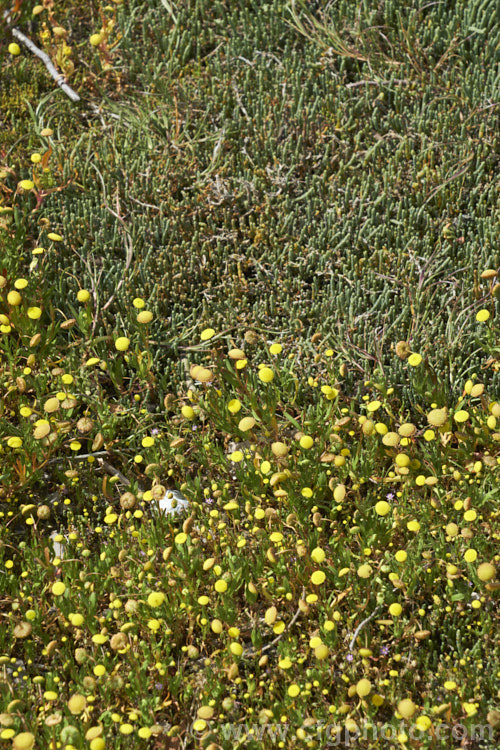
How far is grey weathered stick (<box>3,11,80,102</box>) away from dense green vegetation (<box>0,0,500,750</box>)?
67 mm

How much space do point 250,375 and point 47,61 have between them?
3468 millimetres

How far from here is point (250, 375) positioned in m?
4.11

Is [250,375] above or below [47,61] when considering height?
below

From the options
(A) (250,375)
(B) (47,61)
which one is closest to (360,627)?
(A) (250,375)

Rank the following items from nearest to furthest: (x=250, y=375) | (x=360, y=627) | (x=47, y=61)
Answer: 1. (x=360, y=627)
2. (x=250, y=375)
3. (x=47, y=61)

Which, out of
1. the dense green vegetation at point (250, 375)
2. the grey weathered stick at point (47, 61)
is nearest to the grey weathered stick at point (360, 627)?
the dense green vegetation at point (250, 375)

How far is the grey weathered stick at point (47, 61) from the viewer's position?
5.62m

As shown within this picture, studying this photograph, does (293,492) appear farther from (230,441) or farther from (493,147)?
(493,147)

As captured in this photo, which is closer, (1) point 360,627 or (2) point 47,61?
(1) point 360,627

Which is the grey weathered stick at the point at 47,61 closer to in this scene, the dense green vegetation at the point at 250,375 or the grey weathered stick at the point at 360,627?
the dense green vegetation at the point at 250,375

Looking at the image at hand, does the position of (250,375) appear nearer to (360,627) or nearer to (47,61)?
(360,627)

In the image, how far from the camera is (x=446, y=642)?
3.33 m

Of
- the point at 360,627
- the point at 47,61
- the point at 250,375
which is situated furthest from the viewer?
the point at 47,61

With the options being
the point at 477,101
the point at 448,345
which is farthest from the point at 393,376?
the point at 477,101
